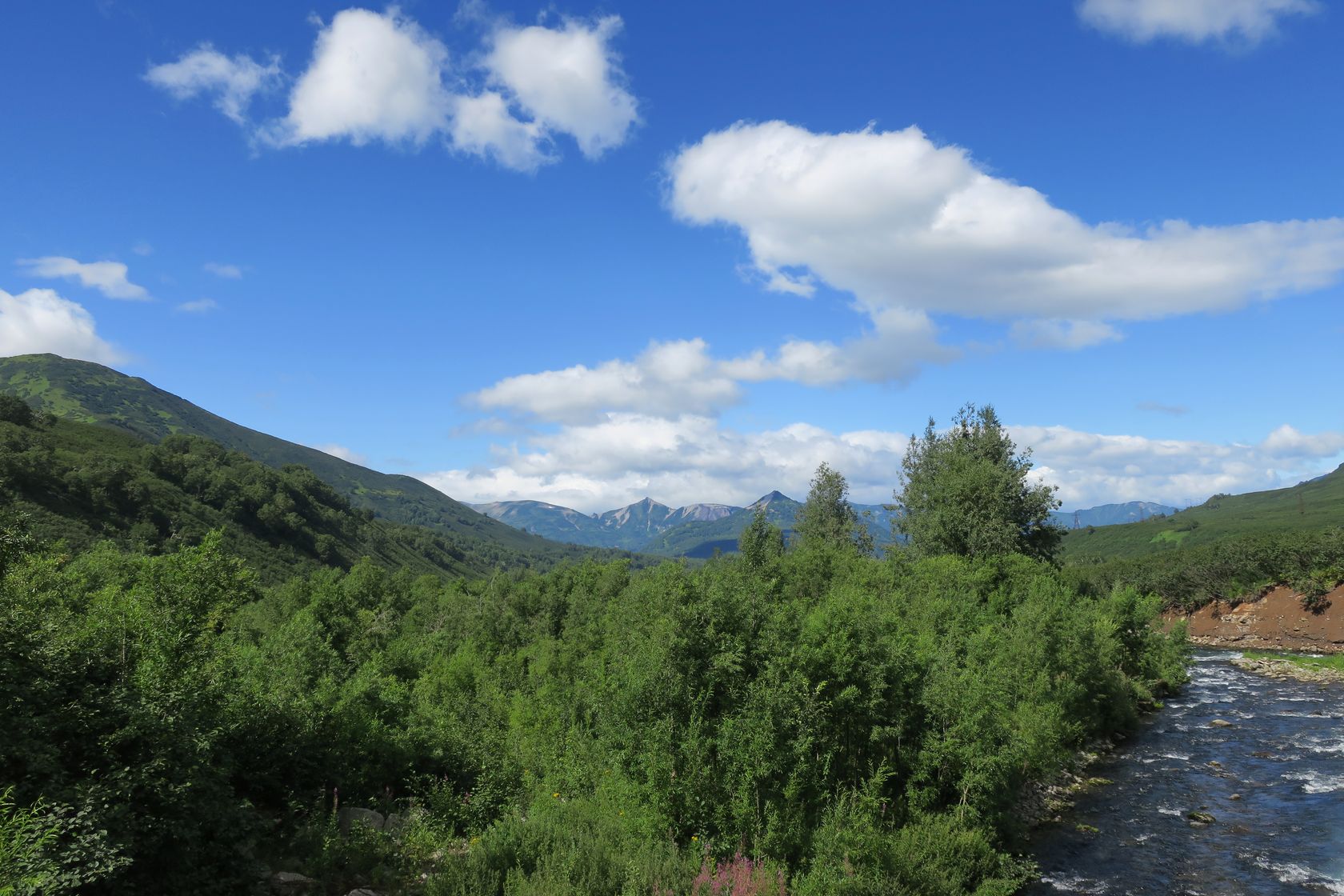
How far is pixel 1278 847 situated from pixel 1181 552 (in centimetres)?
15612

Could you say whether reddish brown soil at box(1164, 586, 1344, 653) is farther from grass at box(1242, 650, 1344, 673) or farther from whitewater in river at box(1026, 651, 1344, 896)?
whitewater in river at box(1026, 651, 1344, 896)

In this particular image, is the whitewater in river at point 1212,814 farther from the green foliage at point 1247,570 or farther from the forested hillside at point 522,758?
the green foliage at point 1247,570

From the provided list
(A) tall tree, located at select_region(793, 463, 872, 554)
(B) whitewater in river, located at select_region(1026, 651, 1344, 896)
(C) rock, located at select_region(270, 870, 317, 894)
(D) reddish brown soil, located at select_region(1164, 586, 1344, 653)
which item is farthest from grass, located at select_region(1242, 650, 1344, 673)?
(C) rock, located at select_region(270, 870, 317, 894)

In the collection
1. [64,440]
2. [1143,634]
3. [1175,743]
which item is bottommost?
[1175,743]

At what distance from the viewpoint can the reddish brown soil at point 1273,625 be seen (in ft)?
307

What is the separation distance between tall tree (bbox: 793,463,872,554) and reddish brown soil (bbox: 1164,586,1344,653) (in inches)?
2406

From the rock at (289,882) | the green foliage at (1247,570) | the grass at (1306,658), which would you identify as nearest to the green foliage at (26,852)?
the rock at (289,882)

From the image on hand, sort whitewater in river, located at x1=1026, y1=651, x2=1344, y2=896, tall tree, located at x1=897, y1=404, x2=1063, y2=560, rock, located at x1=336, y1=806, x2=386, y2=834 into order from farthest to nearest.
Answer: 1. tall tree, located at x1=897, y1=404, x2=1063, y2=560
2. whitewater in river, located at x1=1026, y1=651, x2=1344, y2=896
3. rock, located at x1=336, y1=806, x2=386, y2=834

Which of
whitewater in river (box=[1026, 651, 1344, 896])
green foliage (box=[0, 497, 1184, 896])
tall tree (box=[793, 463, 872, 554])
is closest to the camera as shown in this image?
green foliage (box=[0, 497, 1184, 896])

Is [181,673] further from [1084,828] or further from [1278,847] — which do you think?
[1278,847]

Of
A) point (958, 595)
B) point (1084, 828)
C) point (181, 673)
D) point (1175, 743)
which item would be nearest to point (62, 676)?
point (181, 673)

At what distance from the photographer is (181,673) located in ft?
55.5

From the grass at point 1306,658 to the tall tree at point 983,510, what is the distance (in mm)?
33025

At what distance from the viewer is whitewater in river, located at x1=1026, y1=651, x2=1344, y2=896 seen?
78.7ft
